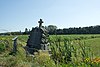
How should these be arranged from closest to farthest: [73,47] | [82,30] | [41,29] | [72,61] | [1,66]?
[73,47], [72,61], [1,66], [41,29], [82,30]

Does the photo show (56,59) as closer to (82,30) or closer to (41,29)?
(41,29)

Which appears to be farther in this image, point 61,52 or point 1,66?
point 1,66

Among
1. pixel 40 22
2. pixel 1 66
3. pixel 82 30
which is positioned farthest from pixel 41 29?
pixel 82 30

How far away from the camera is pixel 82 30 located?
94.0 m

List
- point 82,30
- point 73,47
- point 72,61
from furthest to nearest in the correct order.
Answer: point 82,30
point 72,61
point 73,47

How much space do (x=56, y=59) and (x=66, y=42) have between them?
91 cm

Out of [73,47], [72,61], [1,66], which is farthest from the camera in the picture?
[1,66]

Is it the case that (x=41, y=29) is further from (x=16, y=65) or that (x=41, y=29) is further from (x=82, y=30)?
(x=82, y=30)

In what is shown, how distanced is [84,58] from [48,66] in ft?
3.56

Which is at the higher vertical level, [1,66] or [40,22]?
[40,22]

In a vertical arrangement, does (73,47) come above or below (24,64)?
above

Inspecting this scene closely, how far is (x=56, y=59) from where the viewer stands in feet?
24.3

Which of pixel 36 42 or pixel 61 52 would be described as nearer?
pixel 61 52

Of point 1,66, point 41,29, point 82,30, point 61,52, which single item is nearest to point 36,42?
point 41,29
